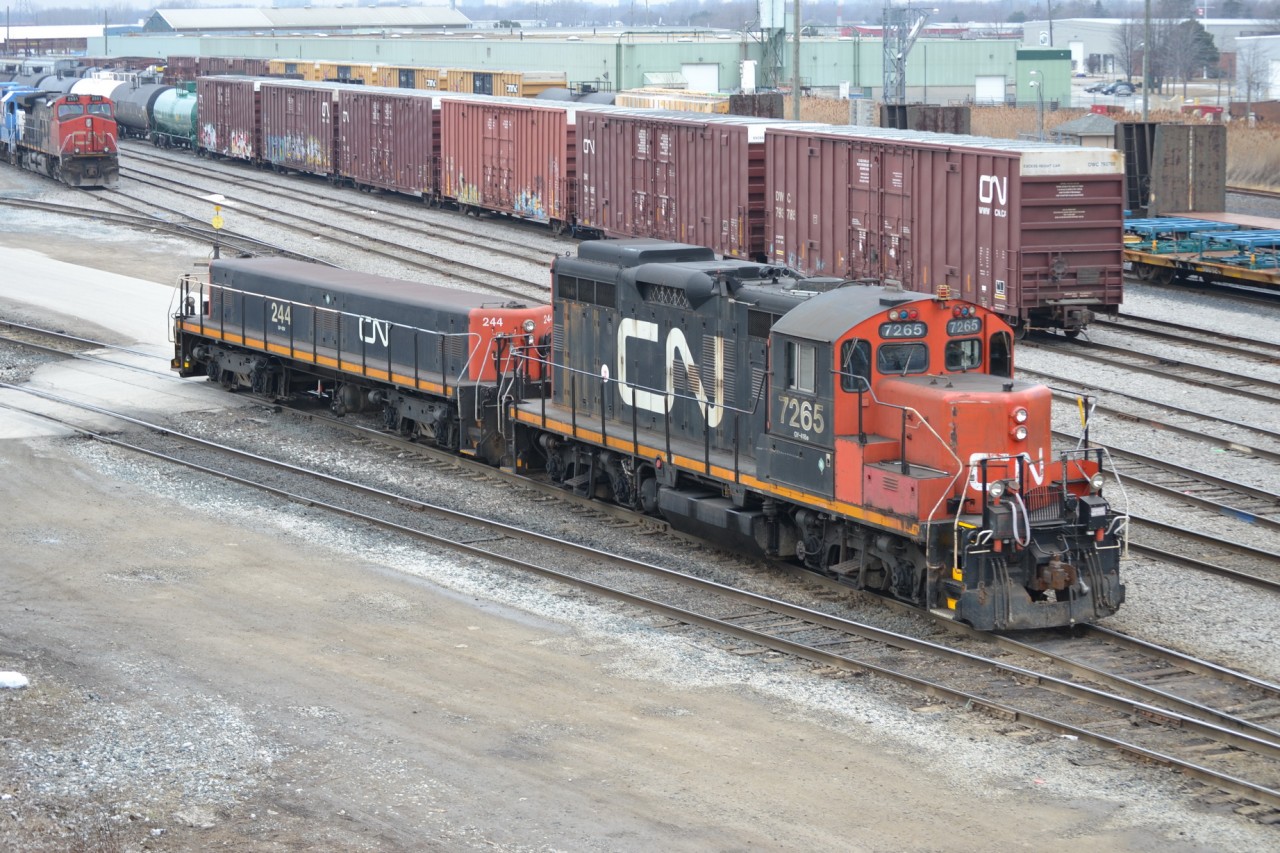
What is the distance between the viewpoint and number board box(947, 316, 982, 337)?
49.2 feet

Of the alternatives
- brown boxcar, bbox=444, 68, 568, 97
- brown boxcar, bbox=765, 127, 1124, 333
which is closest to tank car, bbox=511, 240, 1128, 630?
brown boxcar, bbox=765, 127, 1124, 333

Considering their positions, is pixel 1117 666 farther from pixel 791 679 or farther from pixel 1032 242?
pixel 1032 242

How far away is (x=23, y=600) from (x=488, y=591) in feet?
14.0

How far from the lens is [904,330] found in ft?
48.3

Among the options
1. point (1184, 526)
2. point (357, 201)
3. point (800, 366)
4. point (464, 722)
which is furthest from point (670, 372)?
point (357, 201)

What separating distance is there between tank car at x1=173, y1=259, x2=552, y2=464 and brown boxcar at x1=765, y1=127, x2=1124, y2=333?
7600mm

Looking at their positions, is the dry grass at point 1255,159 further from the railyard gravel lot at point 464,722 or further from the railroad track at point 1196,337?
the railyard gravel lot at point 464,722

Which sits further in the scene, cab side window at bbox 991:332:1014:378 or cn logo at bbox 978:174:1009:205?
cn logo at bbox 978:174:1009:205

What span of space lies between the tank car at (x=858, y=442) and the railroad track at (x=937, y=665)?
74cm


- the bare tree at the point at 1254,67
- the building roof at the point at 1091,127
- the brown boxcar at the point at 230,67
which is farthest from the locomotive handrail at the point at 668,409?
the bare tree at the point at 1254,67

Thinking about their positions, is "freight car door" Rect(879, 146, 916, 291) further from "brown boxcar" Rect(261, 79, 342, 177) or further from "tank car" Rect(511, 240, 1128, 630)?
"brown boxcar" Rect(261, 79, 342, 177)

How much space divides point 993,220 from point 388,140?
26.0m

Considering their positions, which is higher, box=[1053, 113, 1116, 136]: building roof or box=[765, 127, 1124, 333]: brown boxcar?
box=[1053, 113, 1116, 136]: building roof

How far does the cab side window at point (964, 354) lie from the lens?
15055mm
